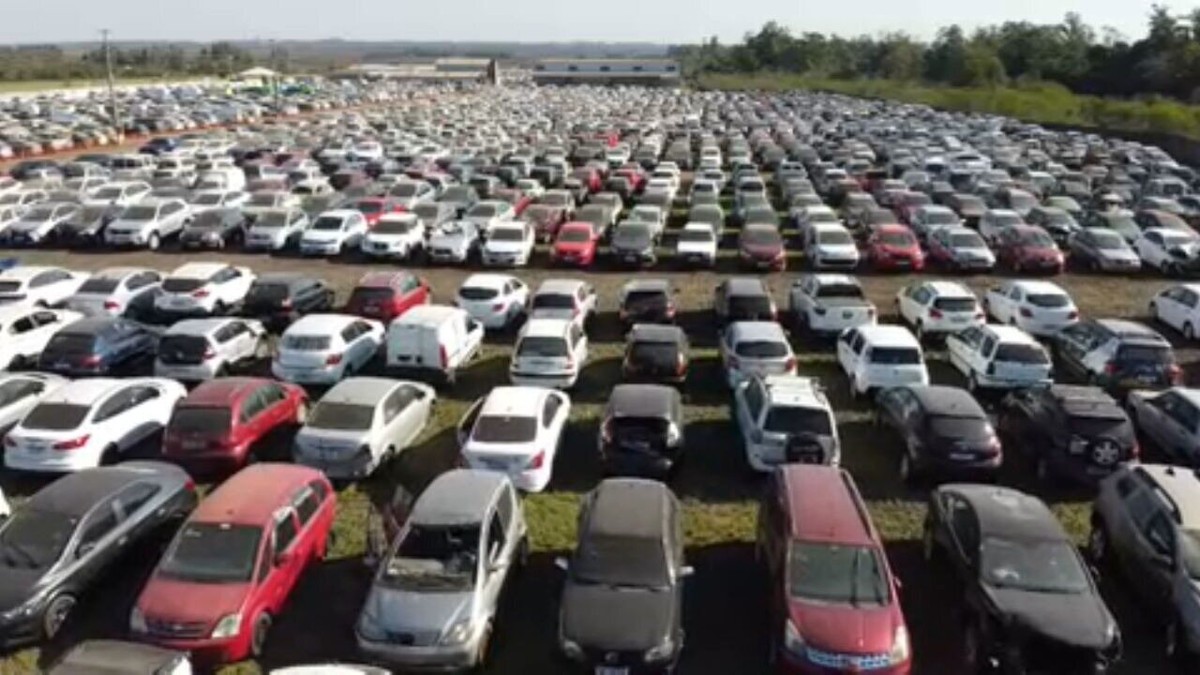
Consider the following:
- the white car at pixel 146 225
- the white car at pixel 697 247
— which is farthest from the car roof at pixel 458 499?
the white car at pixel 146 225

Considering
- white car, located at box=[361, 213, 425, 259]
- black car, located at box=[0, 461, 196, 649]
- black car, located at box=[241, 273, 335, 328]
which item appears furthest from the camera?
white car, located at box=[361, 213, 425, 259]

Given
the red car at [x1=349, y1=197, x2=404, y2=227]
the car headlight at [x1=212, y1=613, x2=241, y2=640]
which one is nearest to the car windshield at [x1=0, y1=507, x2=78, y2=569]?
the car headlight at [x1=212, y1=613, x2=241, y2=640]

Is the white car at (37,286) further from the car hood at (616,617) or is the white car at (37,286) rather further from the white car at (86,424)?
the car hood at (616,617)

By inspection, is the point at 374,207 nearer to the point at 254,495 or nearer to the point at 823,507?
the point at 254,495

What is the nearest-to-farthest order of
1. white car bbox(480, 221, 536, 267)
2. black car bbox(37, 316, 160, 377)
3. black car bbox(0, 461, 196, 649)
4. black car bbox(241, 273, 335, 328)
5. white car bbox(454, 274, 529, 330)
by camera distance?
black car bbox(0, 461, 196, 649)
black car bbox(37, 316, 160, 377)
black car bbox(241, 273, 335, 328)
white car bbox(454, 274, 529, 330)
white car bbox(480, 221, 536, 267)

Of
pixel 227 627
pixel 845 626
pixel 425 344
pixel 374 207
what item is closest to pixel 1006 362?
pixel 845 626

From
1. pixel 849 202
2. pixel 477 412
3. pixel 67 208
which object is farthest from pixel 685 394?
pixel 67 208

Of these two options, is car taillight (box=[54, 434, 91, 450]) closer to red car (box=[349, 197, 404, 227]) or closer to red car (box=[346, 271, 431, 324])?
red car (box=[346, 271, 431, 324])
